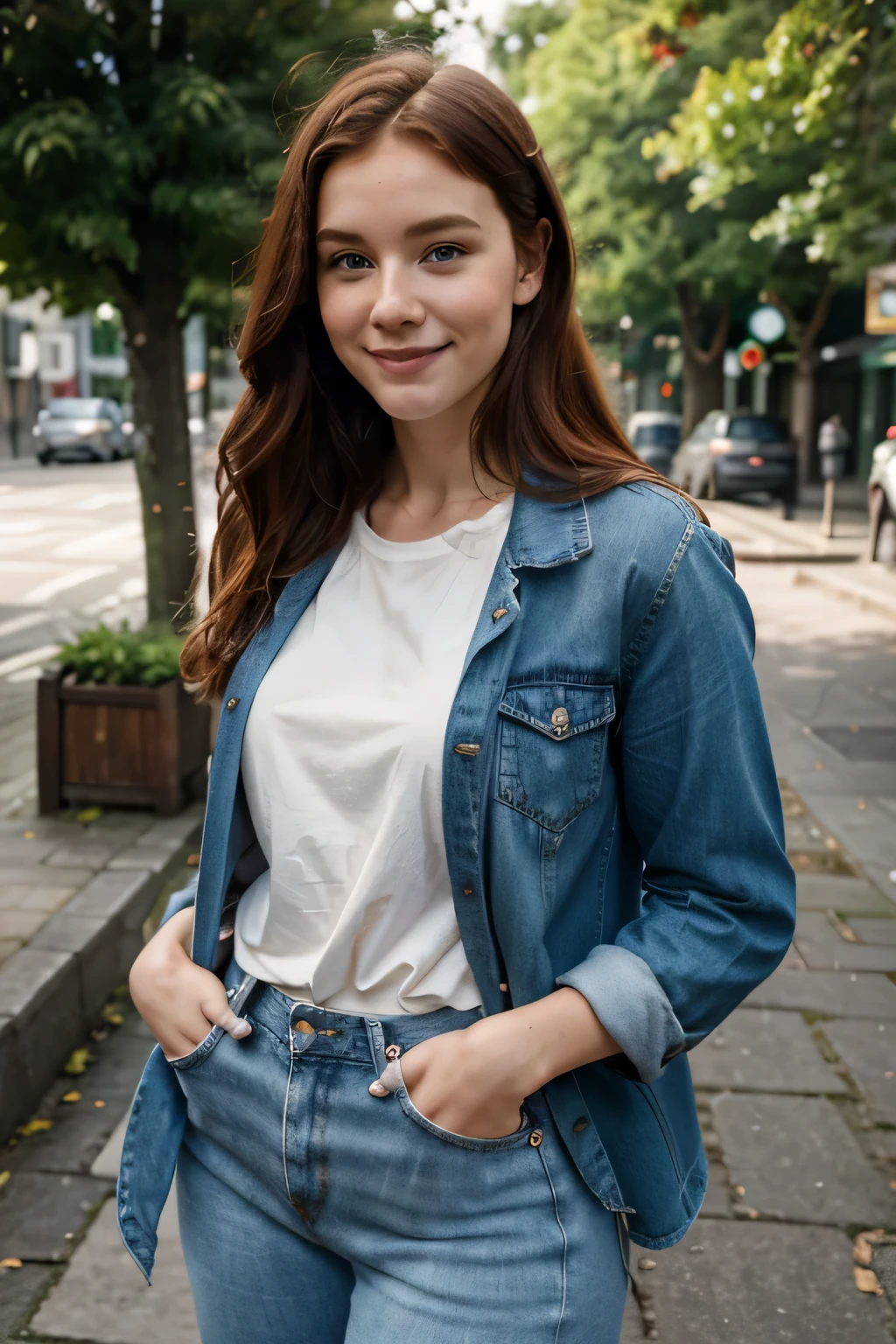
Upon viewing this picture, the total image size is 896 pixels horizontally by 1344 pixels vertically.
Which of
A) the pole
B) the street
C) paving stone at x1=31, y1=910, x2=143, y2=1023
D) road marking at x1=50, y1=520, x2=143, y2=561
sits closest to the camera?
paving stone at x1=31, y1=910, x2=143, y2=1023

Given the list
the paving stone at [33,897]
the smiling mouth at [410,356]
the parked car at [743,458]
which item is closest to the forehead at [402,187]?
the smiling mouth at [410,356]

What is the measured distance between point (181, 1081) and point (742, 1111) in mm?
2529

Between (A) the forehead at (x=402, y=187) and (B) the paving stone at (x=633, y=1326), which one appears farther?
(B) the paving stone at (x=633, y=1326)

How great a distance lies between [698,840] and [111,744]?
4748 mm

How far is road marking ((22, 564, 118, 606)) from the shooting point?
1322cm

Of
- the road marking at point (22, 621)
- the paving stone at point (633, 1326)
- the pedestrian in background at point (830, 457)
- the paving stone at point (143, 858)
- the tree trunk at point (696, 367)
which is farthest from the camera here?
the tree trunk at point (696, 367)

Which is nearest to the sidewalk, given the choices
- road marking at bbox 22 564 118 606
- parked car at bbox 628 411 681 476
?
road marking at bbox 22 564 118 606

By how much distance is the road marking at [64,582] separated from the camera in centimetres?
1322

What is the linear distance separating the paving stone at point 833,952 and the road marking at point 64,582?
Result: 9556mm

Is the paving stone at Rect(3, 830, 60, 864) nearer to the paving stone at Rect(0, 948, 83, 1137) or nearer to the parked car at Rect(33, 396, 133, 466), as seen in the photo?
the paving stone at Rect(0, 948, 83, 1137)

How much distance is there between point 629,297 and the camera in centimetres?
3022

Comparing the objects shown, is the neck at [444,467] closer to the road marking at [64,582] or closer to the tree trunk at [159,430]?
the tree trunk at [159,430]

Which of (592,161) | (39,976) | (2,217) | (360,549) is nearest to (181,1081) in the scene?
(360,549)

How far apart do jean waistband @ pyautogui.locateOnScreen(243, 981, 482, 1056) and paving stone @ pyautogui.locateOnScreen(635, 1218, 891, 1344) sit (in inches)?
67.7
